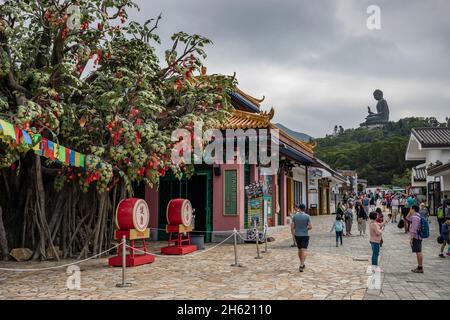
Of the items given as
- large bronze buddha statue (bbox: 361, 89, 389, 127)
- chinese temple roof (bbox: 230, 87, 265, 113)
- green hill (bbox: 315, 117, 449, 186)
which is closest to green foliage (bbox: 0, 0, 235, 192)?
chinese temple roof (bbox: 230, 87, 265, 113)

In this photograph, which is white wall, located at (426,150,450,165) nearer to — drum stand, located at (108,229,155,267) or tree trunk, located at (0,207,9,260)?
drum stand, located at (108,229,155,267)

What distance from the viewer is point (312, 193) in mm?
30734

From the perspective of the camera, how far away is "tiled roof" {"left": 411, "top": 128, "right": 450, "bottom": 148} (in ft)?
88.7

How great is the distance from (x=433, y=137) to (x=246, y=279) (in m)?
24.1

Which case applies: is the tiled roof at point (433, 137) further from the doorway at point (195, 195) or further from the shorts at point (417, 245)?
the shorts at point (417, 245)

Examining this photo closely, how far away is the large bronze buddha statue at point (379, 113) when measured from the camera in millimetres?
127750

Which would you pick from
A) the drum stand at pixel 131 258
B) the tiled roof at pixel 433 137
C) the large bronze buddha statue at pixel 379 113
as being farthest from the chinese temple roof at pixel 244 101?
the large bronze buddha statue at pixel 379 113

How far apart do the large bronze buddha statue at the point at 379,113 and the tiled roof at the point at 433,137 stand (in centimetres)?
10182

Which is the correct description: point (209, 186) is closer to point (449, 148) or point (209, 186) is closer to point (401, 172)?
point (449, 148)

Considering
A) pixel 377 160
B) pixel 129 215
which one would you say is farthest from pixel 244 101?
pixel 377 160

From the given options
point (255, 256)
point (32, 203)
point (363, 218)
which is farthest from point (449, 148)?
point (32, 203)

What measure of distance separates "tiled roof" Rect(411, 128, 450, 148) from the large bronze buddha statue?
10182 centimetres

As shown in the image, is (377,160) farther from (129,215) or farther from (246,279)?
(246,279)

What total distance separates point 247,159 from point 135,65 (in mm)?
6111
